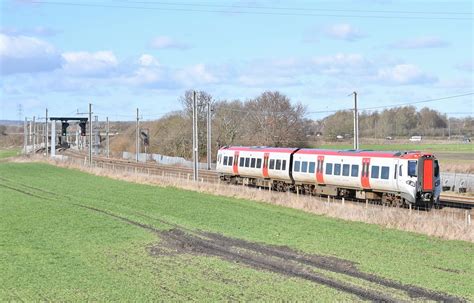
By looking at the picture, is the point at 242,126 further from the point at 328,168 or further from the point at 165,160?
the point at 328,168

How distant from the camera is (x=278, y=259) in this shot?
1762 centimetres

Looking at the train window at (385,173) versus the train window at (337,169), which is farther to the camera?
the train window at (337,169)

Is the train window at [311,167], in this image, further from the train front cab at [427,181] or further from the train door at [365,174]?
the train front cab at [427,181]

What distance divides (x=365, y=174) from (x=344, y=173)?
5.94 ft

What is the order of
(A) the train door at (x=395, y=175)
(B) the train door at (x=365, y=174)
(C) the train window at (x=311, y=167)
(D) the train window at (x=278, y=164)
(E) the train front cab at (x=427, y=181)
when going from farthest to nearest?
(D) the train window at (x=278, y=164) → (C) the train window at (x=311, y=167) → (B) the train door at (x=365, y=174) → (A) the train door at (x=395, y=175) → (E) the train front cab at (x=427, y=181)

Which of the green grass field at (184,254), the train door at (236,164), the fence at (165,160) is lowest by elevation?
the green grass field at (184,254)

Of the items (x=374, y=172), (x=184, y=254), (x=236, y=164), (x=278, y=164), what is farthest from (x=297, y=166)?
(x=184, y=254)

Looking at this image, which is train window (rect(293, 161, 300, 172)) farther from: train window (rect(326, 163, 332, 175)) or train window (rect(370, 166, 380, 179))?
train window (rect(370, 166, 380, 179))

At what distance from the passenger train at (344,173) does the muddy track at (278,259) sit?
12163mm

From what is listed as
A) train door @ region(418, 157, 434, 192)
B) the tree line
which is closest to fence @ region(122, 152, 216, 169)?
the tree line

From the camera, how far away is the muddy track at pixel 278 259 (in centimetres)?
1377

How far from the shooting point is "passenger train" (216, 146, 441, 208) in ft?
99.8

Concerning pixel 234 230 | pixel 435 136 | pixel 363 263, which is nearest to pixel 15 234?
pixel 234 230

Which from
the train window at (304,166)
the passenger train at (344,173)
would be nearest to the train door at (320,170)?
the passenger train at (344,173)
